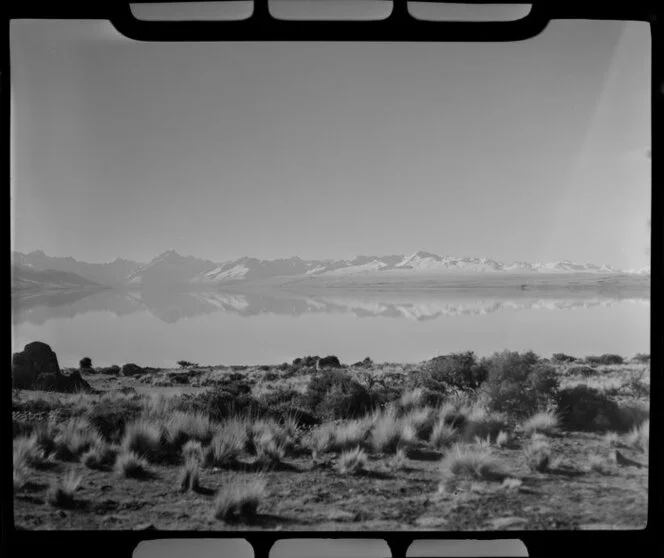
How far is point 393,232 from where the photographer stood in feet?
7.23

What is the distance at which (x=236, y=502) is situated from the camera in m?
2.05

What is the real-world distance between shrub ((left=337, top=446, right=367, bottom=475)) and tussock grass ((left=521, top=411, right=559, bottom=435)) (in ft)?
1.98

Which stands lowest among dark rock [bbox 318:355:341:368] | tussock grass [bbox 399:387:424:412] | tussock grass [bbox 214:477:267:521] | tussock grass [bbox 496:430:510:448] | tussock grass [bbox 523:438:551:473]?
tussock grass [bbox 214:477:267:521]

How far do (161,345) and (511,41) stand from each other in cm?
170

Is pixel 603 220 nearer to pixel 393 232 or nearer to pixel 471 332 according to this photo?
pixel 471 332

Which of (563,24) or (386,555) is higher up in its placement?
(563,24)

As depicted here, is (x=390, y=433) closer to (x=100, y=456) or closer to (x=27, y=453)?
(x=100, y=456)

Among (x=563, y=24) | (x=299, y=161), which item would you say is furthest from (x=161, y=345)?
(x=563, y=24)

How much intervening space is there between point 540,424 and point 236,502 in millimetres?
1135

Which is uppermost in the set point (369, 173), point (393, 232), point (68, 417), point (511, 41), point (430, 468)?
point (511, 41)

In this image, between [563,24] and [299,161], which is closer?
[563,24]

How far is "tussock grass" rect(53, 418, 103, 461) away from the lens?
6.81 ft

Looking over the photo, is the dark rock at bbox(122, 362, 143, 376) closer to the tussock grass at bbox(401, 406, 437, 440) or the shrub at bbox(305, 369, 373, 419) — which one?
the shrub at bbox(305, 369, 373, 419)

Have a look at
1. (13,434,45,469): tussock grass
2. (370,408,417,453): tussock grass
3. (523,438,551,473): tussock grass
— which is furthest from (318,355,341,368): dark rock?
(13,434,45,469): tussock grass
